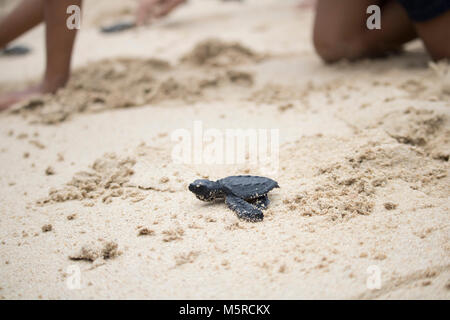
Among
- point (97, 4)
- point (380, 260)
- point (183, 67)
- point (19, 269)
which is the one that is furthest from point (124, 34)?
point (380, 260)

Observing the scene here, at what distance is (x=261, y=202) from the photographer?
1294mm

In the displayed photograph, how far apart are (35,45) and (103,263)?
4.30 metres

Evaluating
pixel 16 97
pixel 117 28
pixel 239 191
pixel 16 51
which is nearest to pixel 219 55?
pixel 16 97

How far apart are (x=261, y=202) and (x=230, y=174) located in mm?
271

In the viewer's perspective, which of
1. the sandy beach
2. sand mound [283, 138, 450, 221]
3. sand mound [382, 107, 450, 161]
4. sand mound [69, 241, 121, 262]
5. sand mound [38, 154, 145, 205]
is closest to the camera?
the sandy beach

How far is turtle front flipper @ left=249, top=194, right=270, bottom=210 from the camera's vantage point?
1.28 meters

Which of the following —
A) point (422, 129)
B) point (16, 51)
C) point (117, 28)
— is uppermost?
point (117, 28)

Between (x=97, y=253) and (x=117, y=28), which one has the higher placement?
(x=117, y=28)

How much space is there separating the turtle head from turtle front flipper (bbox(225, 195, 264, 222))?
0.15ft

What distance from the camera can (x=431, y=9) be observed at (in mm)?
2184

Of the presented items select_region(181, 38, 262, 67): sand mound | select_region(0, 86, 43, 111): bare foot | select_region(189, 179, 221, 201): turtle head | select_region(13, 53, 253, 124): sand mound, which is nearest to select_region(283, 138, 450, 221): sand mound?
select_region(189, 179, 221, 201): turtle head

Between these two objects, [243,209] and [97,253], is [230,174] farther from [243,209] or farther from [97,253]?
[97,253]

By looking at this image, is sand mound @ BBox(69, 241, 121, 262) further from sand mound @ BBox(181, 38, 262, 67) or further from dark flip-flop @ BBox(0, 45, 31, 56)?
dark flip-flop @ BBox(0, 45, 31, 56)
